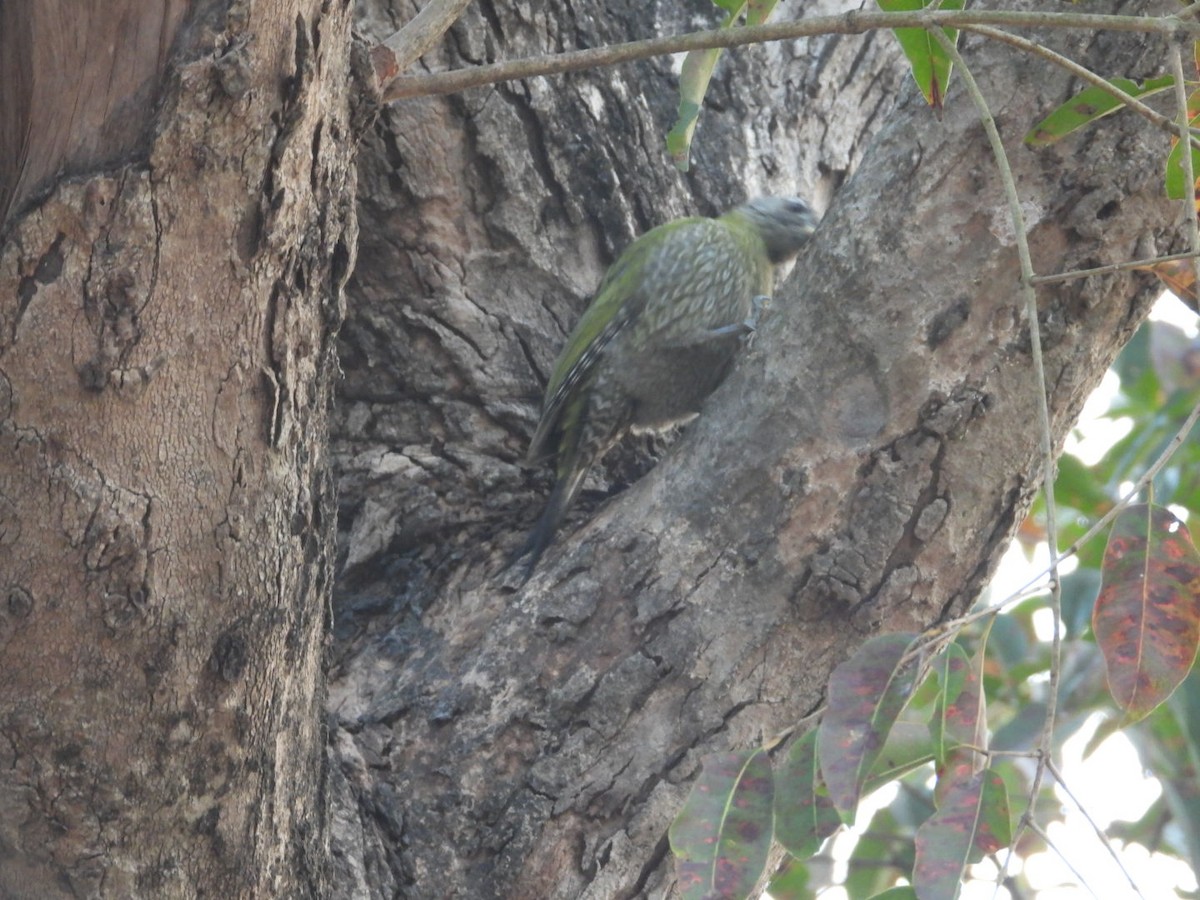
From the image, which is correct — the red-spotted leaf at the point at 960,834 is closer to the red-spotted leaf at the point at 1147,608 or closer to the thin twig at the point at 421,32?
the red-spotted leaf at the point at 1147,608

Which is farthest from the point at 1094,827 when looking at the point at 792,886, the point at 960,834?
the point at 792,886

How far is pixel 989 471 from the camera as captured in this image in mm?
1687

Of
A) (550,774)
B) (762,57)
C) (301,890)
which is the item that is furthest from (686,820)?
(762,57)

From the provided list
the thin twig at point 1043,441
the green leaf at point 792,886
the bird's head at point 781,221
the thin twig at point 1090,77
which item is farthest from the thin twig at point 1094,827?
the green leaf at point 792,886

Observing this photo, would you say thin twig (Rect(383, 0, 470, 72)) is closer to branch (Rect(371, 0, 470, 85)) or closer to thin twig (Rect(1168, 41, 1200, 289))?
branch (Rect(371, 0, 470, 85))

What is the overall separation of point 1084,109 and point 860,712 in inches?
30.4

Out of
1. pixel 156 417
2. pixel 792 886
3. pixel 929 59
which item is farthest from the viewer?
pixel 792 886

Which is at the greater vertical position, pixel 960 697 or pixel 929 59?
pixel 929 59

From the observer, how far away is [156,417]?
1.25 meters

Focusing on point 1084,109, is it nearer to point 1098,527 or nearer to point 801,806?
point 1098,527

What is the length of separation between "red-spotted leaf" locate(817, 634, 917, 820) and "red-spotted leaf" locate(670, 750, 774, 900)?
0.13 meters

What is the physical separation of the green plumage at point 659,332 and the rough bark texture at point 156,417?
0.87 m

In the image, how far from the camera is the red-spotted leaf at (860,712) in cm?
130

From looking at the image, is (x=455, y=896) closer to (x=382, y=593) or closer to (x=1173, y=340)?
(x=382, y=593)
